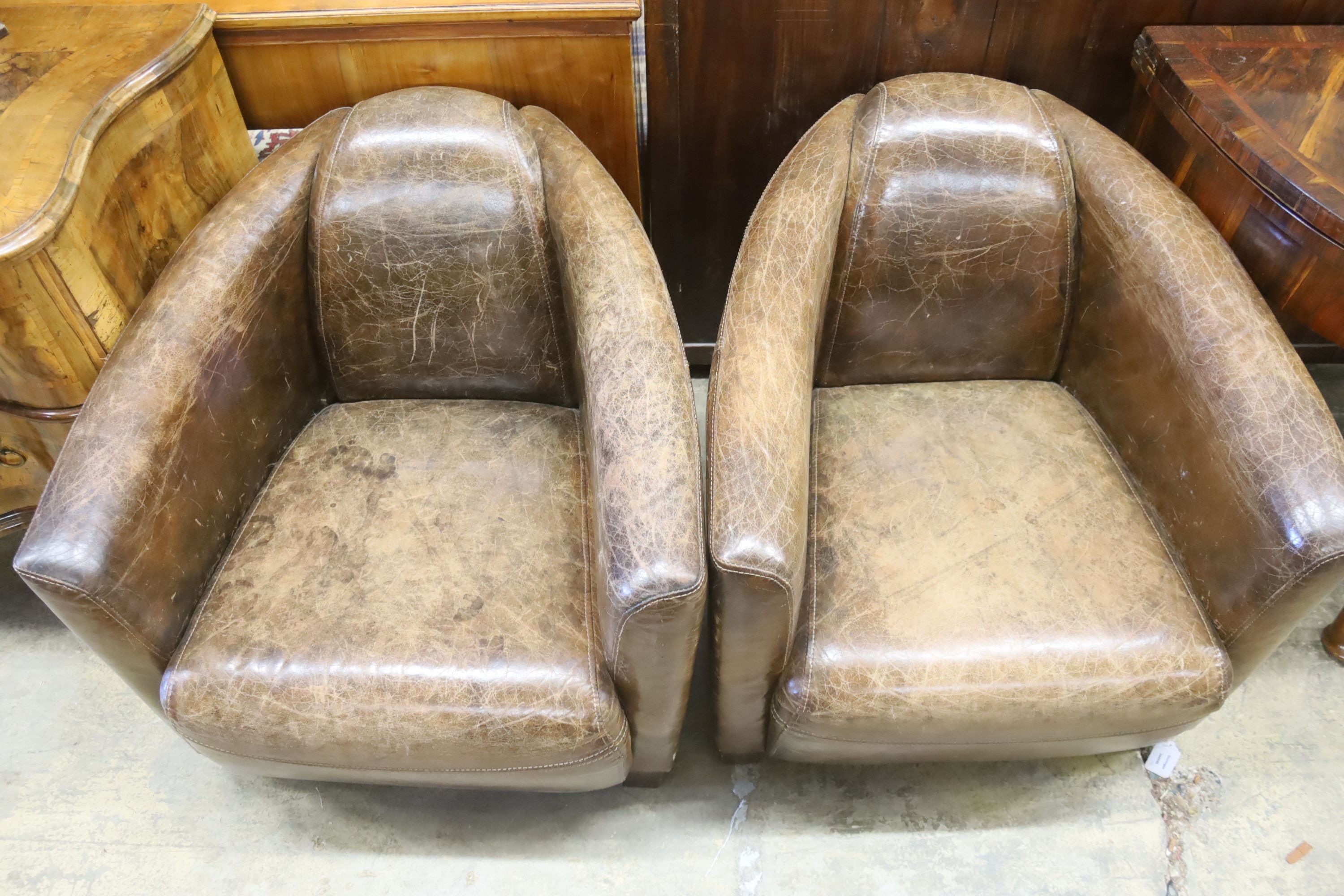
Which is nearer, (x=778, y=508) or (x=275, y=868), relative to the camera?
(x=778, y=508)

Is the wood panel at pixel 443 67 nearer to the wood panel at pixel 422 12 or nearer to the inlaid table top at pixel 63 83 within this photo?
the wood panel at pixel 422 12

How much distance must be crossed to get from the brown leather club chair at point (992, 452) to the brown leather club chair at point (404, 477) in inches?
5.2

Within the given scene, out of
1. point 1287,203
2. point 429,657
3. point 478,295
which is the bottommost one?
point 429,657

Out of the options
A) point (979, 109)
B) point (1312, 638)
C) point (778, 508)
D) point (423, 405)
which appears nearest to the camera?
point (778, 508)

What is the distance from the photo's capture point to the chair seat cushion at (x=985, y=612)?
3.75 feet

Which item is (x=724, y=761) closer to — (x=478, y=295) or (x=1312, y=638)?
(x=478, y=295)

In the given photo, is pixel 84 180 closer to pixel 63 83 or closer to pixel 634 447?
pixel 63 83

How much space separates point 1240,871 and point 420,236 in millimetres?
1589

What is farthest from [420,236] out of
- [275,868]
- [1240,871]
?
[1240,871]

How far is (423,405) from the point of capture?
1.47 m

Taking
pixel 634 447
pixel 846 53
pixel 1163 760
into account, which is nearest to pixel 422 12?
pixel 846 53

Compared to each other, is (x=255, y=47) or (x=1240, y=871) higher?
(x=255, y=47)

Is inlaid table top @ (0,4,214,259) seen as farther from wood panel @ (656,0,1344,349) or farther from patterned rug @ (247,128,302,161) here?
wood panel @ (656,0,1344,349)

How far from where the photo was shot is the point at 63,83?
125 centimetres
